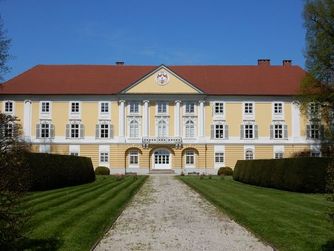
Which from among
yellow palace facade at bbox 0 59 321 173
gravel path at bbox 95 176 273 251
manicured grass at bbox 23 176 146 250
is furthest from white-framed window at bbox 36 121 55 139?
gravel path at bbox 95 176 273 251

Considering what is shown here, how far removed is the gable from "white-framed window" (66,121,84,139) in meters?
5.62

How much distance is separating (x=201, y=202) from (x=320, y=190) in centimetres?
761

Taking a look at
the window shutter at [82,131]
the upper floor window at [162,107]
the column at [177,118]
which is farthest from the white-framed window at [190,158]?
the window shutter at [82,131]

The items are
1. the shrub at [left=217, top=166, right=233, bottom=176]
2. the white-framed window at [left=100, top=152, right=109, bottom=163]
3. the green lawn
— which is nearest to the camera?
the green lawn

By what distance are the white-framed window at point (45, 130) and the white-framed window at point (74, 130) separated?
1.51 meters

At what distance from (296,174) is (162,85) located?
87.0 ft

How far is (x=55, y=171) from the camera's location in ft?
80.4

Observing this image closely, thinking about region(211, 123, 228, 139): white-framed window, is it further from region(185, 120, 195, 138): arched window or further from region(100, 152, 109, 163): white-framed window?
region(100, 152, 109, 163): white-framed window

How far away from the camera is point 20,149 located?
23.9ft

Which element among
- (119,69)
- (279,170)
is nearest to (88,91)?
(119,69)

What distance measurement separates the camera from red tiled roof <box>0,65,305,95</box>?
157ft

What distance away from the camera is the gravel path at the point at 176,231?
30.9 feet

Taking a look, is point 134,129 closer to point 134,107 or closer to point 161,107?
point 134,107

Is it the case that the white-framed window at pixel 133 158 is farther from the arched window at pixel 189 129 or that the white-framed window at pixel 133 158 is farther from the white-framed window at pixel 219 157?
the white-framed window at pixel 219 157
